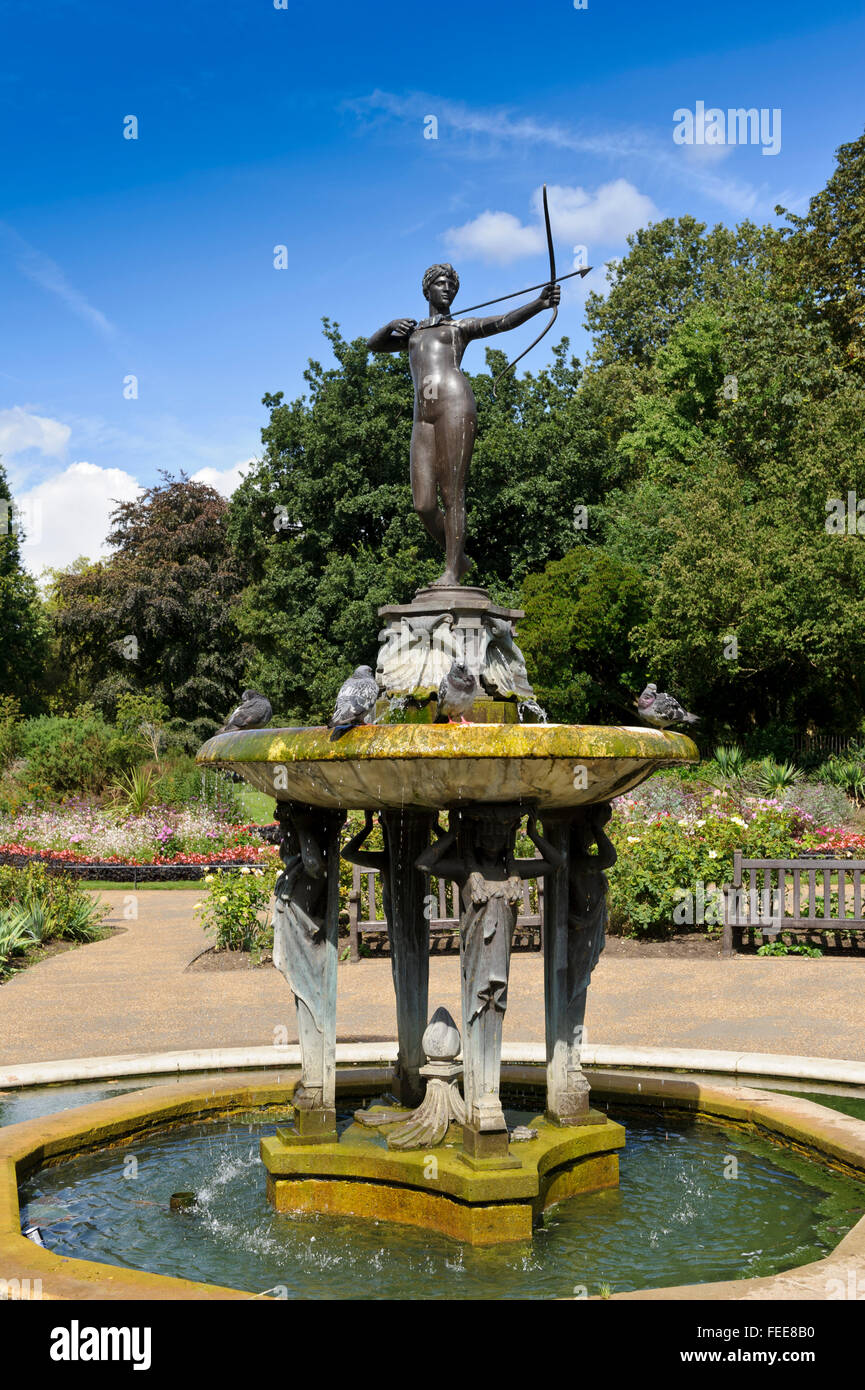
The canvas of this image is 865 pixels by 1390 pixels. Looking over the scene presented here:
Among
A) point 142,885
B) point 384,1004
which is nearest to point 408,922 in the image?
point 384,1004

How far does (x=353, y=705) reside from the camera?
164 inches

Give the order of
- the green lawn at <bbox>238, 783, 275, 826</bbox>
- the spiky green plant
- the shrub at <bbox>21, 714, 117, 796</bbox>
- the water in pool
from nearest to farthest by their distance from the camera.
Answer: the water in pool < the spiky green plant < the green lawn at <bbox>238, 783, 275, 826</bbox> < the shrub at <bbox>21, 714, 117, 796</bbox>

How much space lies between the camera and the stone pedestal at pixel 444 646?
16.9 ft

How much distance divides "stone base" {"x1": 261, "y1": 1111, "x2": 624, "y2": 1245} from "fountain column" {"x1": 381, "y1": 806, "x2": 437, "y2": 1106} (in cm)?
53

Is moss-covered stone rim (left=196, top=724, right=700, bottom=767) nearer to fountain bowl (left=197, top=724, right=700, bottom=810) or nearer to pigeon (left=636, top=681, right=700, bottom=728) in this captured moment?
fountain bowl (left=197, top=724, right=700, bottom=810)

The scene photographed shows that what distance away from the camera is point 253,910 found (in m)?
12.1

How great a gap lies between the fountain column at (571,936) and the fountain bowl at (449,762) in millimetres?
456

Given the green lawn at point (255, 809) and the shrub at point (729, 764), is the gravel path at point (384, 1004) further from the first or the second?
the shrub at point (729, 764)


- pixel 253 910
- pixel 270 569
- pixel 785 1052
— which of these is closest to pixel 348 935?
pixel 253 910

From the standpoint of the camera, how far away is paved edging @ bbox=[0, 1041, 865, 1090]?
21.9 feet

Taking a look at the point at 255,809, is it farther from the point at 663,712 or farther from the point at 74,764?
the point at 663,712

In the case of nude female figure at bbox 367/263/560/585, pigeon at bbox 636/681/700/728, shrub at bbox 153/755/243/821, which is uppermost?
nude female figure at bbox 367/263/560/585

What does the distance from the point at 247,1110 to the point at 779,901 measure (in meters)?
7.15

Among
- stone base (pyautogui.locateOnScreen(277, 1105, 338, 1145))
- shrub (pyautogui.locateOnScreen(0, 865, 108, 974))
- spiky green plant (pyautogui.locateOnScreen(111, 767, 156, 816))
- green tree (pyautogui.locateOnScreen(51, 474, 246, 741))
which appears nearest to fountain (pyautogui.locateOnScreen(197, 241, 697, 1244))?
stone base (pyautogui.locateOnScreen(277, 1105, 338, 1145))
